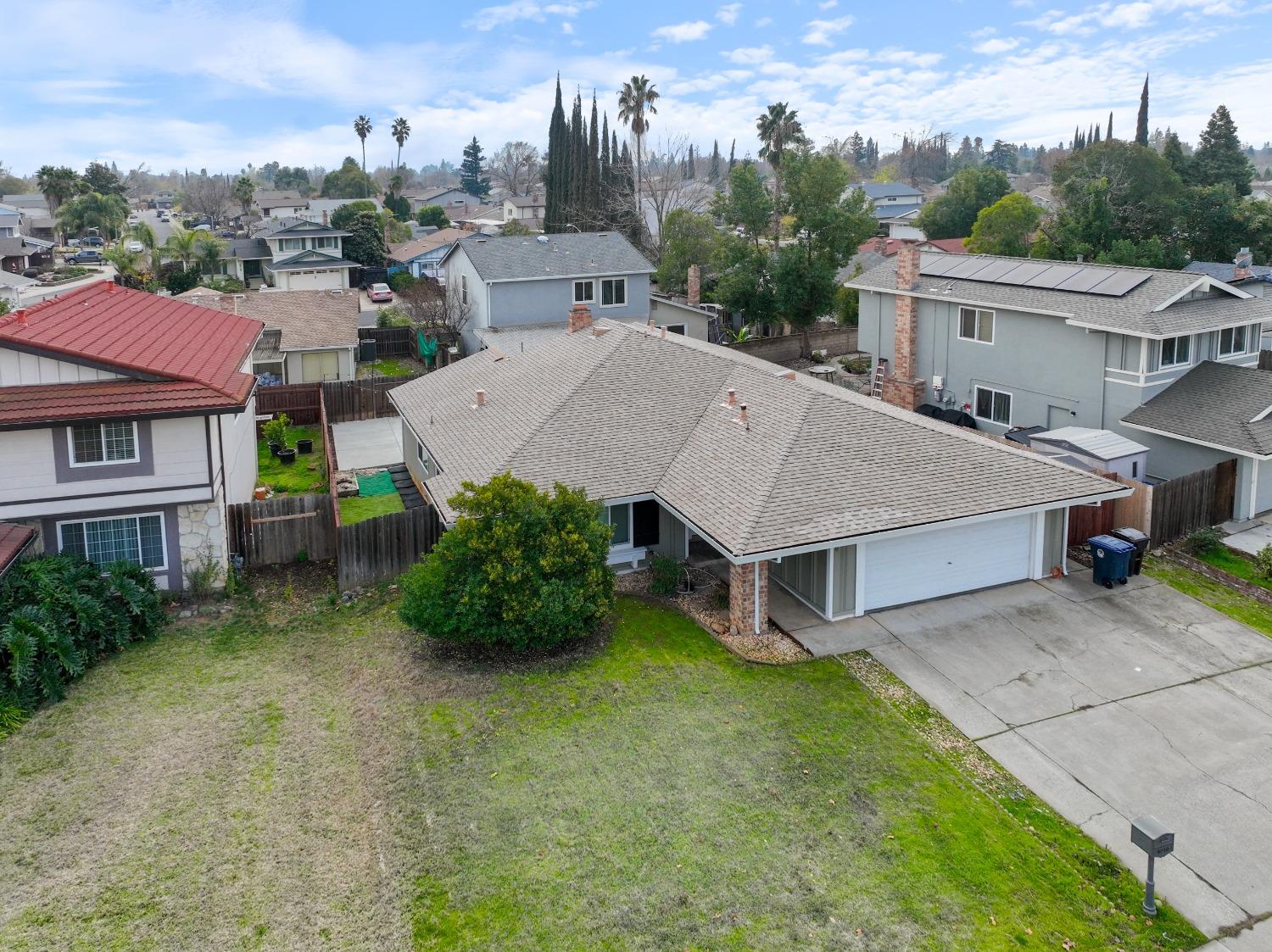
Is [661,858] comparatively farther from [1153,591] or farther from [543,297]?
[543,297]

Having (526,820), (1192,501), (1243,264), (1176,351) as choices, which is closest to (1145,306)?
(1176,351)

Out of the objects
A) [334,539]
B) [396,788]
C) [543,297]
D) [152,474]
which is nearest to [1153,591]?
[396,788]

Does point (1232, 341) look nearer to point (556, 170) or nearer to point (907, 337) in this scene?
point (907, 337)

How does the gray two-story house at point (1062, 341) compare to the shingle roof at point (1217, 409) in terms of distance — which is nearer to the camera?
the shingle roof at point (1217, 409)

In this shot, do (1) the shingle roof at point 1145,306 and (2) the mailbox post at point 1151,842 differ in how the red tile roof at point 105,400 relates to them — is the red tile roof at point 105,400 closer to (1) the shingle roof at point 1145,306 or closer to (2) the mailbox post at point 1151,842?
(2) the mailbox post at point 1151,842

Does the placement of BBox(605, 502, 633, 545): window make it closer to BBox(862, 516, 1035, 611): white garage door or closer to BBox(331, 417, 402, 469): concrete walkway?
BBox(862, 516, 1035, 611): white garage door

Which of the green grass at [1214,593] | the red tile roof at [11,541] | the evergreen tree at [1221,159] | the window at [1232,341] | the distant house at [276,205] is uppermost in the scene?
the distant house at [276,205]

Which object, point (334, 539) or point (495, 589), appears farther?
point (334, 539)

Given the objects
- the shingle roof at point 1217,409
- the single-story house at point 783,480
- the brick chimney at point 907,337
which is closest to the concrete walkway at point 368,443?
the single-story house at point 783,480
